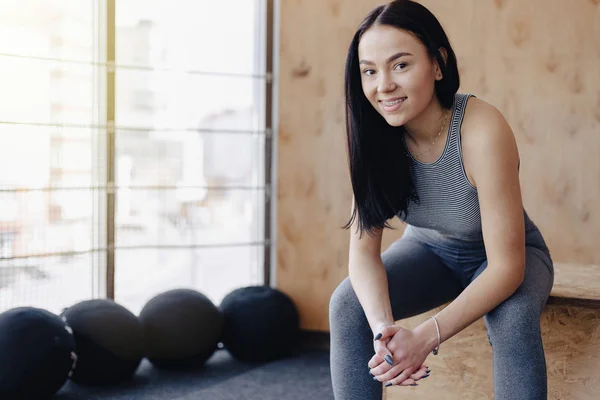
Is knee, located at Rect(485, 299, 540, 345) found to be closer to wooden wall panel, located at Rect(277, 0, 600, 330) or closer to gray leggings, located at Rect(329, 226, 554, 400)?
gray leggings, located at Rect(329, 226, 554, 400)

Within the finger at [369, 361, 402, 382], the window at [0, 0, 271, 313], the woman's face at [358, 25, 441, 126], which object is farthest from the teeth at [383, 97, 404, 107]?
the window at [0, 0, 271, 313]

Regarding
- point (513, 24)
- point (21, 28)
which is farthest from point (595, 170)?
point (21, 28)

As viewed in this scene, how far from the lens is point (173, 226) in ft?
9.51

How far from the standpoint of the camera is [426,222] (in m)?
1.56

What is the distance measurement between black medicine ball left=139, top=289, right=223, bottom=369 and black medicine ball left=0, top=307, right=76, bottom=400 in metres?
0.38

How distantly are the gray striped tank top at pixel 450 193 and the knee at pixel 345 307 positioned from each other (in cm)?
25

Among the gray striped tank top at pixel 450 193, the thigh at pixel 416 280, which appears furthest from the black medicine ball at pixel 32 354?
the gray striped tank top at pixel 450 193

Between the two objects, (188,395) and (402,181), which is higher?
(402,181)

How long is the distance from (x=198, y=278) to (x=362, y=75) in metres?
1.73

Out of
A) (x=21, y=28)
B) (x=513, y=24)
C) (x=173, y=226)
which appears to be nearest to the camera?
(x=21, y=28)

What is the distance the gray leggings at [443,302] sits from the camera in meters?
1.29

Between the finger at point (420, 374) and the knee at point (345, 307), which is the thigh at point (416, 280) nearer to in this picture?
the knee at point (345, 307)

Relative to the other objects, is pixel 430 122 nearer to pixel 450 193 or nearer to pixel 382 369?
pixel 450 193

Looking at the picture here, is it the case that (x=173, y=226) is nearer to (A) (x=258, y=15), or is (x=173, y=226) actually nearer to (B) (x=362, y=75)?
(A) (x=258, y=15)
